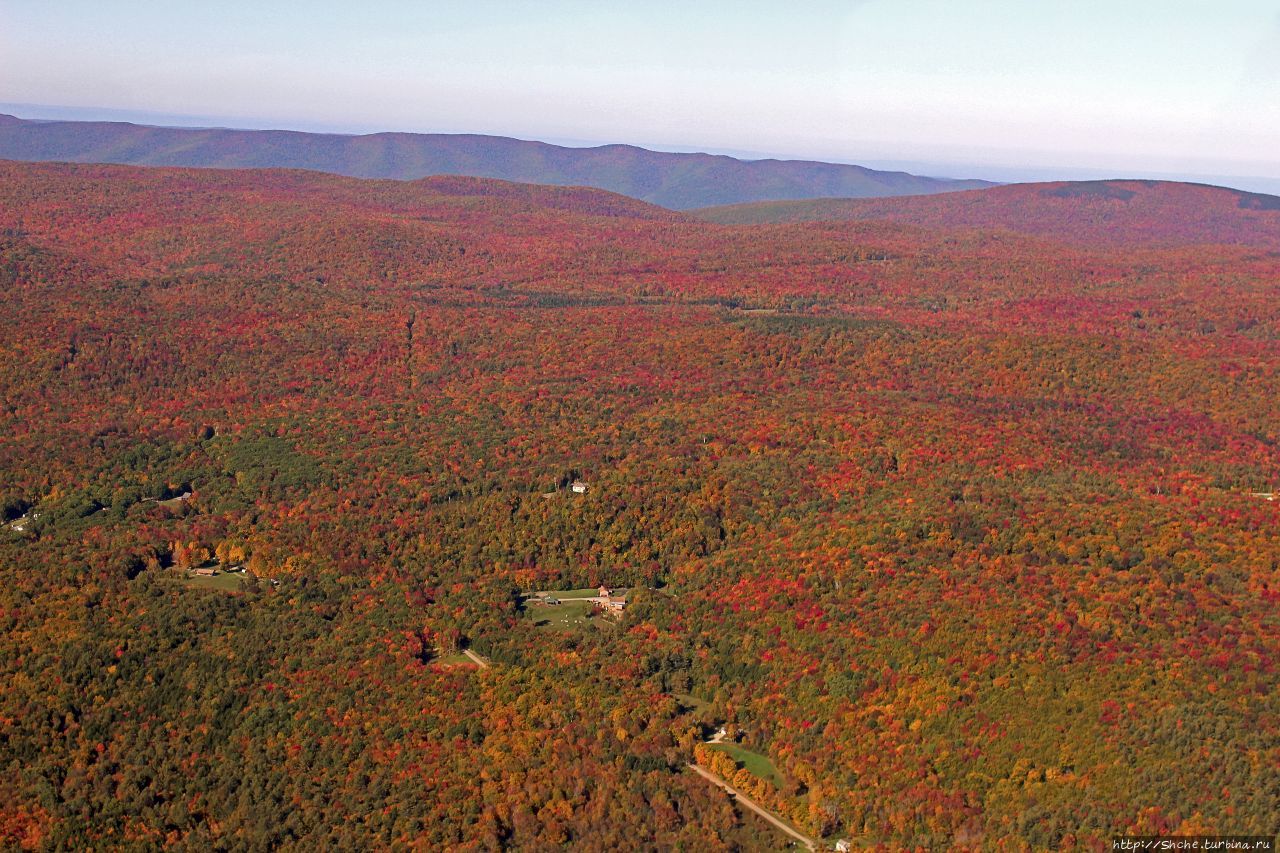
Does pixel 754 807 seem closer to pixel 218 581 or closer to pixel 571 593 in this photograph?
pixel 571 593

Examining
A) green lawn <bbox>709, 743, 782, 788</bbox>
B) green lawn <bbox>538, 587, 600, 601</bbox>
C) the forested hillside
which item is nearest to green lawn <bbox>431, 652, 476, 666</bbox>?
the forested hillside

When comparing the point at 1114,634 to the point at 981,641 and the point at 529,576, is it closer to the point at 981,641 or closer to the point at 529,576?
the point at 981,641

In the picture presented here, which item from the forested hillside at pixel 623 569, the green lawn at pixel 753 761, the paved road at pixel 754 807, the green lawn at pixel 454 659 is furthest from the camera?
the green lawn at pixel 454 659

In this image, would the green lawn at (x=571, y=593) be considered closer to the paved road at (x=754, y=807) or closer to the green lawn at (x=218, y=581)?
the green lawn at (x=218, y=581)

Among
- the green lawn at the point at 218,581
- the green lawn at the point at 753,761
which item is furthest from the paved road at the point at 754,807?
the green lawn at the point at 218,581

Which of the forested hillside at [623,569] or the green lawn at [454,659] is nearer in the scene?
the forested hillside at [623,569]

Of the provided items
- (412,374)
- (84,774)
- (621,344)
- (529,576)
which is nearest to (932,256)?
(621,344)

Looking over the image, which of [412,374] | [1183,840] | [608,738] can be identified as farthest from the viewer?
[412,374]
